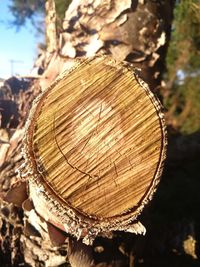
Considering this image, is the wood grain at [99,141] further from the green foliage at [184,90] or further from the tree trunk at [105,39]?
the green foliage at [184,90]

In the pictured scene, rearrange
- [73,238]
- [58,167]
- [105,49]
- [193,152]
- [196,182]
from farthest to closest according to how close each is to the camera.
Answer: [196,182]
[193,152]
[105,49]
[73,238]
[58,167]

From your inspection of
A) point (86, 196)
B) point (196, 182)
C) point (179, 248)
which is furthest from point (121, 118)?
point (196, 182)

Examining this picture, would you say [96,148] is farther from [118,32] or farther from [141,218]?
[118,32]

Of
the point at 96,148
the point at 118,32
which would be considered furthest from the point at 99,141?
the point at 118,32

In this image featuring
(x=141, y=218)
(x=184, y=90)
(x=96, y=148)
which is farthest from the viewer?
(x=184, y=90)

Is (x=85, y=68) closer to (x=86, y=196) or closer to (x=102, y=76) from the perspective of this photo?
(x=102, y=76)

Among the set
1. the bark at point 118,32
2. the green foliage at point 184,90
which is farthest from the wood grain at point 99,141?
the green foliage at point 184,90
